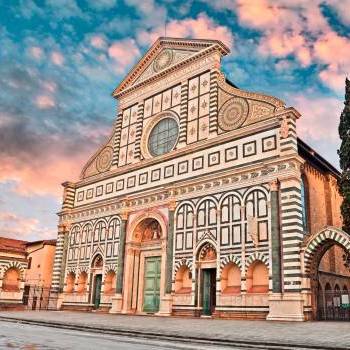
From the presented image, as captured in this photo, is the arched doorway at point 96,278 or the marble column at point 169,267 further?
the arched doorway at point 96,278

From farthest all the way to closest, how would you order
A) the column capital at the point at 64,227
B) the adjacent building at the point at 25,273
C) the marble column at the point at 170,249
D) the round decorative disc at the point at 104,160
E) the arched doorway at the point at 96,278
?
1. the adjacent building at the point at 25,273
2. the column capital at the point at 64,227
3. the round decorative disc at the point at 104,160
4. the arched doorway at the point at 96,278
5. the marble column at the point at 170,249

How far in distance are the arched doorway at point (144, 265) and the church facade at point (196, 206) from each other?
0.07 meters

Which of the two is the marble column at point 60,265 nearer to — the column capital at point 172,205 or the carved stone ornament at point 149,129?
the carved stone ornament at point 149,129

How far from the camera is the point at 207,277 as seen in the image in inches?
915

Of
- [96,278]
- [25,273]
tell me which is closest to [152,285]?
[96,278]

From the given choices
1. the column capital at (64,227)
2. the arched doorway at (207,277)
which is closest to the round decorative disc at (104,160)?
the column capital at (64,227)

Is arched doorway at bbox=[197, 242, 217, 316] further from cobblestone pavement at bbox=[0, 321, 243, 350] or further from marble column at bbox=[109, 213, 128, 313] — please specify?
cobblestone pavement at bbox=[0, 321, 243, 350]

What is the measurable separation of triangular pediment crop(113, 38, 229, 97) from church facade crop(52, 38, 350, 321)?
3.4 inches

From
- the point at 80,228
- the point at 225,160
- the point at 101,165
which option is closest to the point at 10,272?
the point at 80,228

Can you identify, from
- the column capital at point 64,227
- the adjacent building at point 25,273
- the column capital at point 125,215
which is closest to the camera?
the column capital at point 125,215

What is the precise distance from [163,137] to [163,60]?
19.8 feet

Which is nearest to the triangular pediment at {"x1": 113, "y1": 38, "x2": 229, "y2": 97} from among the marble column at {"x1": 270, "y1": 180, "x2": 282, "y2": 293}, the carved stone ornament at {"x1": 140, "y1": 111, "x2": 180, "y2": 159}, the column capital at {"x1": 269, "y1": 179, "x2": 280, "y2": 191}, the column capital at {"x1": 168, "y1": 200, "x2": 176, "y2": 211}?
the carved stone ornament at {"x1": 140, "y1": 111, "x2": 180, "y2": 159}

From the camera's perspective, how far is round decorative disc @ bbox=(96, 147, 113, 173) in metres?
32.2

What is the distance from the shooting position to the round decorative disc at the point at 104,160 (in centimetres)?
3219
